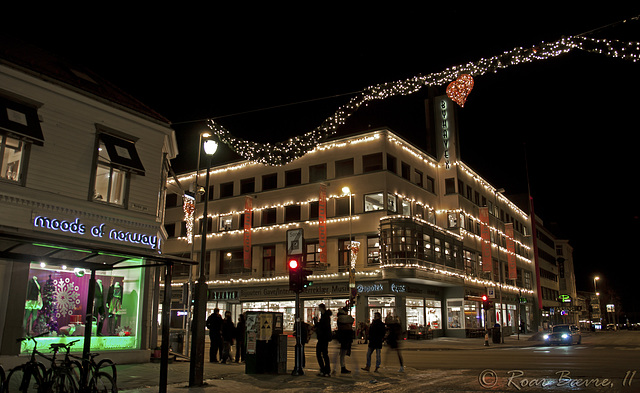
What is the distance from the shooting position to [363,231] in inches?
1454

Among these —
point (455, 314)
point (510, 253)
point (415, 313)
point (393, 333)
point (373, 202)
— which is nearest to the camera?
point (393, 333)

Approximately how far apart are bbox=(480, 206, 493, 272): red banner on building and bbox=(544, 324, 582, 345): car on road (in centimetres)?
1171

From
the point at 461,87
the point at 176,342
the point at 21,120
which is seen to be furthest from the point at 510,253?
the point at 21,120

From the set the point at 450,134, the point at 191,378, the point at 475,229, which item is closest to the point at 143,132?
the point at 191,378

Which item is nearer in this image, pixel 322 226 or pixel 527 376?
pixel 527 376

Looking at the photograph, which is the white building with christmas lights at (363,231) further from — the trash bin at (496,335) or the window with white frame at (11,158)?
the window with white frame at (11,158)

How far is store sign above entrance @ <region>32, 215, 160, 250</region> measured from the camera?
46.3 ft

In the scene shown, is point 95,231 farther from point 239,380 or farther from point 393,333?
point 393,333

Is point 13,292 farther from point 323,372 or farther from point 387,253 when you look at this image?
point 387,253

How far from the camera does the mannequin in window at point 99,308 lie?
1634cm

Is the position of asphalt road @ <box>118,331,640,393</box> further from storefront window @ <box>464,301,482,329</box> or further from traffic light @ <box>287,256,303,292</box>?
storefront window @ <box>464,301,482,329</box>

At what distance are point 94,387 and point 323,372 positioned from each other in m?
6.61

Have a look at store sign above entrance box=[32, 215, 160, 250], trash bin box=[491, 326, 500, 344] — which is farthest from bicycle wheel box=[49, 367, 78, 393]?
trash bin box=[491, 326, 500, 344]

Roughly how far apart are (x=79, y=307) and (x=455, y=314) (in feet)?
105
